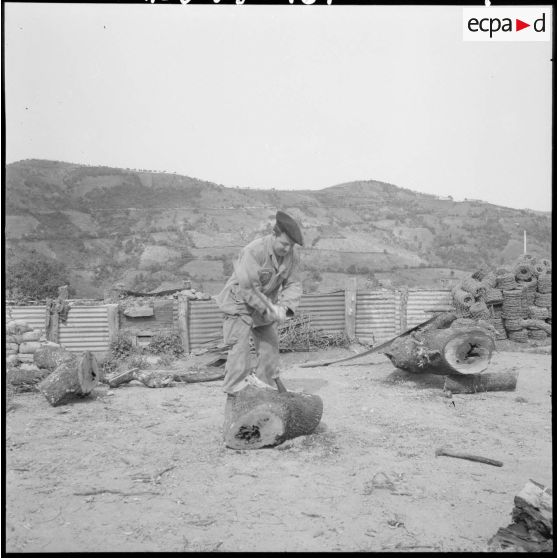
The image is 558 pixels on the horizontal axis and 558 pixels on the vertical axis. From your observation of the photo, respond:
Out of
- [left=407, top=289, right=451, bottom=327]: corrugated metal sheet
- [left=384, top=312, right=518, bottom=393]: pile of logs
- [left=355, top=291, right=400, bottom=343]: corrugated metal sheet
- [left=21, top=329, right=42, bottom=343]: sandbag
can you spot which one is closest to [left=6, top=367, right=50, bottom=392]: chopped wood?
[left=21, top=329, right=42, bottom=343]: sandbag

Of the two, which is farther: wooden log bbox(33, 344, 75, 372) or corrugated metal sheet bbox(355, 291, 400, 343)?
corrugated metal sheet bbox(355, 291, 400, 343)

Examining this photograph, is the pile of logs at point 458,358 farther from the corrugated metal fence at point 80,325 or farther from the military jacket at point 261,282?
the corrugated metal fence at point 80,325

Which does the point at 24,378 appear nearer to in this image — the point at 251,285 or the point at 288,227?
the point at 251,285

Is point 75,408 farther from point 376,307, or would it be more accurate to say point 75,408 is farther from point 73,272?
point 73,272

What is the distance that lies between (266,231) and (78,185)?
16160mm

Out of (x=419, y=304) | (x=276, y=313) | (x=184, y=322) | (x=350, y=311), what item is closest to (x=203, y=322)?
(x=184, y=322)

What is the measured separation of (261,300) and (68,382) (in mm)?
2815

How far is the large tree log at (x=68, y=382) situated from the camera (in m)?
5.80

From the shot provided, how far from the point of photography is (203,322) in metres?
10.2

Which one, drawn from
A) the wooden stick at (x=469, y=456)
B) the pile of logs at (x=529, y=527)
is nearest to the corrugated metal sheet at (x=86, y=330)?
the wooden stick at (x=469, y=456)

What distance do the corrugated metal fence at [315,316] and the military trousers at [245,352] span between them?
17.6ft

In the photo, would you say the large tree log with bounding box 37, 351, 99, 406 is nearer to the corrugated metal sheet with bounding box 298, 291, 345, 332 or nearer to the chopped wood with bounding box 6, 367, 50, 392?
the chopped wood with bounding box 6, 367, 50, 392

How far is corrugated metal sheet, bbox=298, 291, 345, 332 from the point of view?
10.6 m

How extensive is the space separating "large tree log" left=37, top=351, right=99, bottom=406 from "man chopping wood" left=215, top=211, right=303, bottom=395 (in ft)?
7.19
